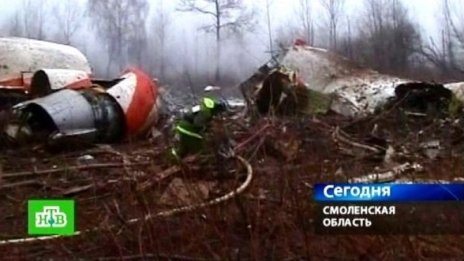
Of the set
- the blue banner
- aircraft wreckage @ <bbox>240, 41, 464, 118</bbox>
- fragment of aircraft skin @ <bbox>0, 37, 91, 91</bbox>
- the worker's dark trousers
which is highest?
the blue banner

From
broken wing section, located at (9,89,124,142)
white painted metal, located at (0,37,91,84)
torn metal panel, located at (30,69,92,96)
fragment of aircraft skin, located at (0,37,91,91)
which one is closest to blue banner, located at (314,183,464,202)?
broken wing section, located at (9,89,124,142)

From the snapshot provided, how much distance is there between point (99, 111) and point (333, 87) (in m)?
3.72

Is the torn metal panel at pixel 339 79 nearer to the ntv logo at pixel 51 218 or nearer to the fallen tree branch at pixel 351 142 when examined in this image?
the fallen tree branch at pixel 351 142

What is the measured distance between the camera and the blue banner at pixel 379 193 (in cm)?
303

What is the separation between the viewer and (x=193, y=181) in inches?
163

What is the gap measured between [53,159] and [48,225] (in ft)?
11.9

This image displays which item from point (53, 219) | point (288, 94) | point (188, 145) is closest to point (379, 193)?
point (53, 219)

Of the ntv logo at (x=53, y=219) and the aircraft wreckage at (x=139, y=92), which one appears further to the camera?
the aircraft wreckage at (x=139, y=92)

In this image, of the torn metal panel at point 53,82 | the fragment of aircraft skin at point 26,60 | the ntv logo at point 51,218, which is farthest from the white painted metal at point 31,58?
the ntv logo at point 51,218

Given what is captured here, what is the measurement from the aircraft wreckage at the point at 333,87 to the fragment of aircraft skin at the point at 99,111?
128 centimetres

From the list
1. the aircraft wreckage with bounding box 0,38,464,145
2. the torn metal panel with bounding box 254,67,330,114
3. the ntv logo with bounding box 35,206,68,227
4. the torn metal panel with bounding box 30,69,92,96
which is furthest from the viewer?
the torn metal panel with bounding box 30,69,92,96

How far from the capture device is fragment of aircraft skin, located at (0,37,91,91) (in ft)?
32.8

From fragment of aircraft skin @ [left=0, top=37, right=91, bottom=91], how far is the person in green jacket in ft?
14.3

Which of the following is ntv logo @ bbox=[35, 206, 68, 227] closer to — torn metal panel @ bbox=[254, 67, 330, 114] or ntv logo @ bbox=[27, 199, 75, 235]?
ntv logo @ bbox=[27, 199, 75, 235]
